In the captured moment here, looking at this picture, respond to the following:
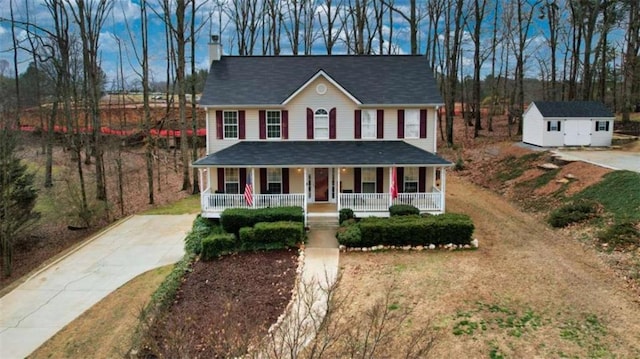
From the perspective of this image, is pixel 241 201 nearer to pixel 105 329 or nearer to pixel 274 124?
pixel 274 124

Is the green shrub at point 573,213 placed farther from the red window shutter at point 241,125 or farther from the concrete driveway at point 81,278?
the concrete driveway at point 81,278

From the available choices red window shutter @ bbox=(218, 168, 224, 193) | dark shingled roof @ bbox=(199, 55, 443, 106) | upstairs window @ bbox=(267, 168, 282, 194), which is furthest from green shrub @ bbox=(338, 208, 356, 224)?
red window shutter @ bbox=(218, 168, 224, 193)

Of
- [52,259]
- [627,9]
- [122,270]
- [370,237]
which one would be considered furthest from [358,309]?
[627,9]

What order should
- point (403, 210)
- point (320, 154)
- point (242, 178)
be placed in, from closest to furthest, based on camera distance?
point (403, 210), point (320, 154), point (242, 178)

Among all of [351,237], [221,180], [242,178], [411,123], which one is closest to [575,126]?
[411,123]

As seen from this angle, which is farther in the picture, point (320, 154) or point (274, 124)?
point (274, 124)

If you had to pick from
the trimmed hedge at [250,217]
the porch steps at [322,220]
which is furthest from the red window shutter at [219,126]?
the porch steps at [322,220]
